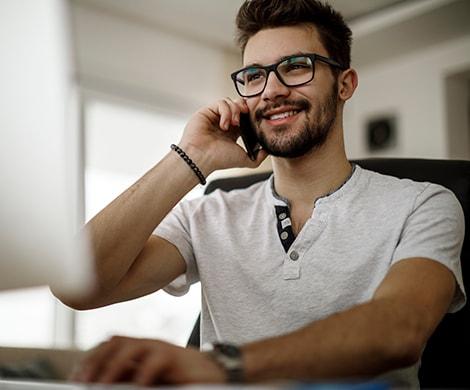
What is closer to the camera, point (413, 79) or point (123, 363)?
point (123, 363)

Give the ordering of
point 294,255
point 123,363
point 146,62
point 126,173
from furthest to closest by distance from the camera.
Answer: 1. point 146,62
2. point 126,173
3. point 294,255
4. point 123,363

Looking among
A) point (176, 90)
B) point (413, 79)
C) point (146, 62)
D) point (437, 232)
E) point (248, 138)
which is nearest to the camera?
point (437, 232)

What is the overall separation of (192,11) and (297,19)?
2.69 meters

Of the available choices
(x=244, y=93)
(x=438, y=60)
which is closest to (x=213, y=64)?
(x=438, y=60)

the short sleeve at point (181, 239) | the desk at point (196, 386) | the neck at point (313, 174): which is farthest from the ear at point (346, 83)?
the desk at point (196, 386)

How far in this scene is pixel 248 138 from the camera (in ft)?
4.76

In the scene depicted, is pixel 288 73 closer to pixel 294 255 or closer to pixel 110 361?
pixel 294 255

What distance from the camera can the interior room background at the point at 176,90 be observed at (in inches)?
144

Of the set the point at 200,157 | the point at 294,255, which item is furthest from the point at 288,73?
the point at 294,255

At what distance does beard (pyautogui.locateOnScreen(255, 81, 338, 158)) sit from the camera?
1.34 m

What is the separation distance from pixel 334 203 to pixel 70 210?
85 centimetres

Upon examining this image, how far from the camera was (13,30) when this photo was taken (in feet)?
1.56

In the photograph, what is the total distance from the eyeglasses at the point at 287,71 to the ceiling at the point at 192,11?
2489 mm

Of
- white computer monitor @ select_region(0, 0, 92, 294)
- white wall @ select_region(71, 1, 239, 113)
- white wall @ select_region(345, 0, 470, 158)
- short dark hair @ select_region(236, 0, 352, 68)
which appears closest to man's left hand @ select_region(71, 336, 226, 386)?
white computer monitor @ select_region(0, 0, 92, 294)
